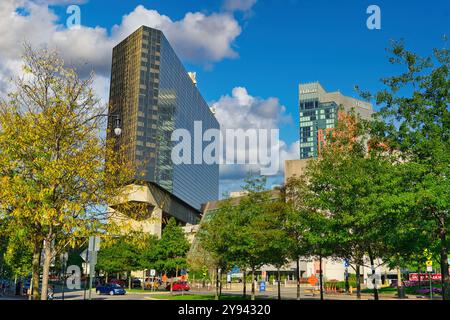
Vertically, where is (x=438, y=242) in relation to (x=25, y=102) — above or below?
below

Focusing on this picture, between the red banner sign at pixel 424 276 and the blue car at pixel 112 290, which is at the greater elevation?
the red banner sign at pixel 424 276

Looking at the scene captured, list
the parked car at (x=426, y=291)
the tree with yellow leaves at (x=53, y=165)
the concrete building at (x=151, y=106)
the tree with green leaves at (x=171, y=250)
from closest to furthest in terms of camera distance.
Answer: the tree with yellow leaves at (x=53, y=165), the parked car at (x=426, y=291), the tree with green leaves at (x=171, y=250), the concrete building at (x=151, y=106)

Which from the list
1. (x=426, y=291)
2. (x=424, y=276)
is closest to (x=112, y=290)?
(x=426, y=291)

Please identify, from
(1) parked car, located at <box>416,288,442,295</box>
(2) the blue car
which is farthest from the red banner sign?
(2) the blue car

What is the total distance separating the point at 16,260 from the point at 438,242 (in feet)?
119

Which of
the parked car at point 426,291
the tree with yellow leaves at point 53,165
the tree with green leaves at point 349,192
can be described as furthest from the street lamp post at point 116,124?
the parked car at point 426,291

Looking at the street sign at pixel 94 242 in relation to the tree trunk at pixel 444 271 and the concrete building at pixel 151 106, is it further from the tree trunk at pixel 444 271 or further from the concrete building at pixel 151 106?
the concrete building at pixel 151 106

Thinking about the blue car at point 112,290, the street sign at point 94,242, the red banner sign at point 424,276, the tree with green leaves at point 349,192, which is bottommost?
the blue car at point 112,290

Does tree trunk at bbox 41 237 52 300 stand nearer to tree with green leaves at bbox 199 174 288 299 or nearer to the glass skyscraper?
tree with green leaves at bbox 199 174 288 299

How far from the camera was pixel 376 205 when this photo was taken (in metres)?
23.2

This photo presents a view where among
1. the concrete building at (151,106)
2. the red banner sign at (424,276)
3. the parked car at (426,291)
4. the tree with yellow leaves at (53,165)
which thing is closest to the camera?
the tree with yellow leaves at (53,165)
